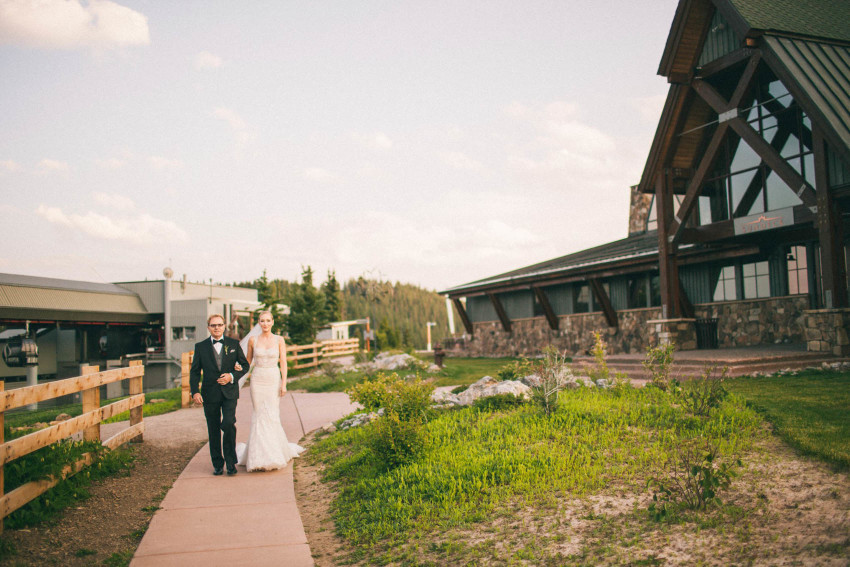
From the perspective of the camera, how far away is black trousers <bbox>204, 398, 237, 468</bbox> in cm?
720

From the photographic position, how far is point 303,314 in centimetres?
2566

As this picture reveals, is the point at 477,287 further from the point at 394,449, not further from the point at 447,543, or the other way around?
the point at 447,543

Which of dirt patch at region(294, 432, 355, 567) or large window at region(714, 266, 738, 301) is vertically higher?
large window at region(714, 266, 738, 301)

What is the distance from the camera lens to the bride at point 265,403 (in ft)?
24.3

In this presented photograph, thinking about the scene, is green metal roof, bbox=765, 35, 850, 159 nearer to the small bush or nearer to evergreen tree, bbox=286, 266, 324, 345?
the small bush

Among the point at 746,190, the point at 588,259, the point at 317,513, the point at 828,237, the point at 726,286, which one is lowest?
the point at 317,513

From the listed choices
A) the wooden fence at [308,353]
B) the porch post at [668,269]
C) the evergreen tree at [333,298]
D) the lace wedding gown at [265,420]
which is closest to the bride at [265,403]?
the lace wedding gown at [265,420]

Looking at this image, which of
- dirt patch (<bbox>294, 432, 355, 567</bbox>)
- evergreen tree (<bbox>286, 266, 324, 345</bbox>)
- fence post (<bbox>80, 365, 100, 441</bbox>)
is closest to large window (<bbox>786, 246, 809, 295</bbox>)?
dirt patch (<bbox>294, 432, 355, 567</bbox>)

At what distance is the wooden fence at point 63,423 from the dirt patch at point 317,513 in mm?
2432

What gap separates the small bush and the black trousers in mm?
3647

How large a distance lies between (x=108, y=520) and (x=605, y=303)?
18.7 metres

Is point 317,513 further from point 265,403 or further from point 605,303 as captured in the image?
point 605,303

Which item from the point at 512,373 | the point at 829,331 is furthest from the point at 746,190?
the point at 512,373

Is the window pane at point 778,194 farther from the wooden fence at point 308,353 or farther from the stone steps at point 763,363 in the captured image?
the wooden fence at point 308,353
